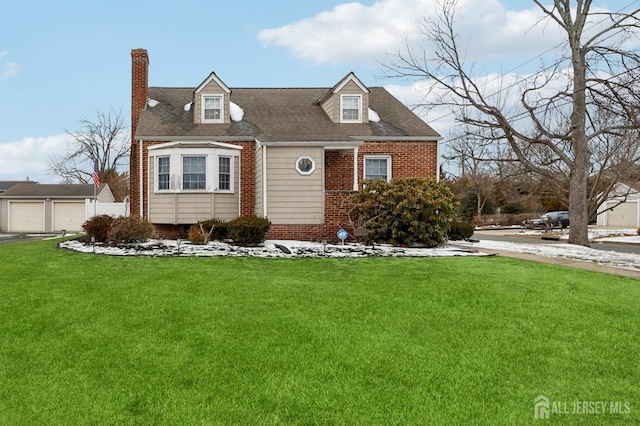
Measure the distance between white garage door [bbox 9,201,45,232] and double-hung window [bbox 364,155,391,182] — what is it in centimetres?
2813

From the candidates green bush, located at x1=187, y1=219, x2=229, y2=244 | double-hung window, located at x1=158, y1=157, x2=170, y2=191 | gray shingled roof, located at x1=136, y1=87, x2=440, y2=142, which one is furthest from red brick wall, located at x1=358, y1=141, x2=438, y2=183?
double-hung window, located at x1=158, y1=157, x2=170, y2=191

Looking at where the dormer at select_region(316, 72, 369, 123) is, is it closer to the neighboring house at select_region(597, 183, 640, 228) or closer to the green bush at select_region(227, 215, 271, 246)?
the green bush at select_region(227, 215, 271, 246)

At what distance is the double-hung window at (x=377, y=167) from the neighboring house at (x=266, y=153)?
0.04 metres

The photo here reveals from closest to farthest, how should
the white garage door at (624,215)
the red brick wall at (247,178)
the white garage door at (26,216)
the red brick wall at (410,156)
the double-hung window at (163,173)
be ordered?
the double-hung window at (163,173) < the red brick wall at (247,178) < the red brick wall at (410,156) < the white garage door at (26,216) < the white garage door at (624,215)

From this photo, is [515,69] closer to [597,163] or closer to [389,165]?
[389,165]

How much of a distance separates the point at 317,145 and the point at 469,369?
1153 centimetres

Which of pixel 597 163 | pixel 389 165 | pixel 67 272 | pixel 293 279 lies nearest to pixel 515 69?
pixel 389 165

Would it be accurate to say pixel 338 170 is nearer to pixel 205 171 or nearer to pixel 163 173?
pixel 205 171

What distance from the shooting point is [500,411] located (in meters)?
3.74

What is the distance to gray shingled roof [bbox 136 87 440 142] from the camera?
18.1 meters

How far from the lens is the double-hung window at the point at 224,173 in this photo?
1723 cm

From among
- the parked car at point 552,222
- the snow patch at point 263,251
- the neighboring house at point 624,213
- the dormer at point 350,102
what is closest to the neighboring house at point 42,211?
the dormer at point 350,102

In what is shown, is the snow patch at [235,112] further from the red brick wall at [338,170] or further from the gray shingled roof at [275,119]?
the red brick wall at [338,170]

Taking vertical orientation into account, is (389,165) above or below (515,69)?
below
